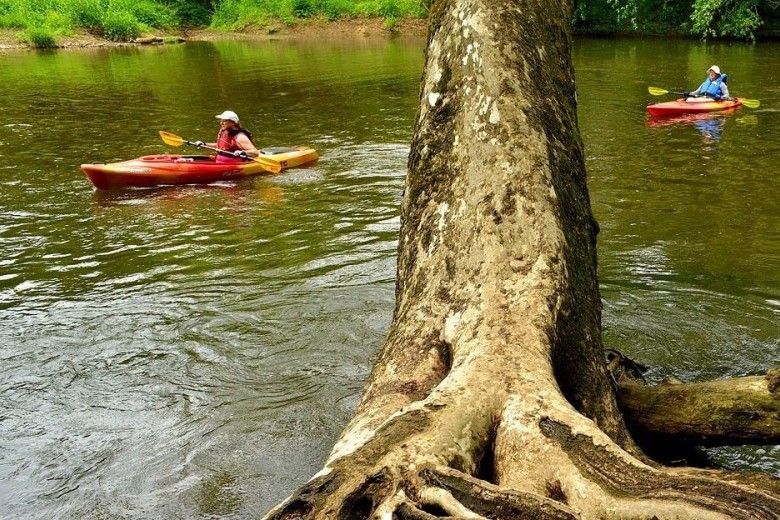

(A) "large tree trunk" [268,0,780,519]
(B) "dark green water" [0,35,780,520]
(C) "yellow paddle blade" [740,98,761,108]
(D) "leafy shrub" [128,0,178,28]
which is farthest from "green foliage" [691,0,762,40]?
(D) "leafy shrub" [128,0,178,28]

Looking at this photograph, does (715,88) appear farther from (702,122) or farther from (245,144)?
(245,144)

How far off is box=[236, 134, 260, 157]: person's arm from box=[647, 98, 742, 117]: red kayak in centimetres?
777

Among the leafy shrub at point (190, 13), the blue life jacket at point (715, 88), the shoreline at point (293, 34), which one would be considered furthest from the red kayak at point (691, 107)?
the leafy shrub at point (190, 13)

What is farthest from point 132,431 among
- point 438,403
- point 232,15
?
point 232,15

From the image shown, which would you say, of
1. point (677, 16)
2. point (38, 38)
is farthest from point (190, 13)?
point (677, 16)

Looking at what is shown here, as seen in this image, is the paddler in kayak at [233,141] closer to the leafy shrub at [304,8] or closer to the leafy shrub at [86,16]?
the leafy shrub at [86,16]

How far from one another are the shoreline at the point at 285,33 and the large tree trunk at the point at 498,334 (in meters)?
39.1

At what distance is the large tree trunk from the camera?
2203mm

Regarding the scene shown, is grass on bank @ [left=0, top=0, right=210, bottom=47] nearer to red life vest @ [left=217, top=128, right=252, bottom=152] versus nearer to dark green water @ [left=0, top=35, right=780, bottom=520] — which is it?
dark green water @ [left=0, top=35, right=780, bottom=520]

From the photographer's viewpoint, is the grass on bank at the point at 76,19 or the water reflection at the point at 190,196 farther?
the grass on bank at the point at 76,19

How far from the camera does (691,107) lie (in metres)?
15.6

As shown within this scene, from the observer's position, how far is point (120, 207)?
1055 centimetres

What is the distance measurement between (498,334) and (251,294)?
4.27 metres

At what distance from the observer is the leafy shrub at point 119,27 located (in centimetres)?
4200
